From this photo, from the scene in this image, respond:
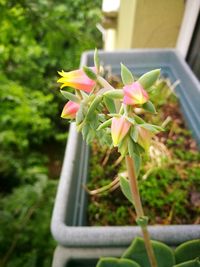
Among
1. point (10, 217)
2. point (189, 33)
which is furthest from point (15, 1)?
point (10, 217)

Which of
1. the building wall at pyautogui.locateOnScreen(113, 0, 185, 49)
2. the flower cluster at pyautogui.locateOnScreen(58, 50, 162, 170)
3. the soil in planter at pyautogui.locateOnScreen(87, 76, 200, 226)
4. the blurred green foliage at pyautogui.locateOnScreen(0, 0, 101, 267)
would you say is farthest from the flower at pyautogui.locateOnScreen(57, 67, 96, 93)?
the building wall at pyautogui.locateOnScreen(113, 0, 185, 49)

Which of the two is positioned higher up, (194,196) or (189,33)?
(189,33)

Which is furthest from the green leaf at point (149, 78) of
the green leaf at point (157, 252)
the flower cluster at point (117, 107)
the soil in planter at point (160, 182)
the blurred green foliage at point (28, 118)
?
the blurred green foliage at point (28, 118)

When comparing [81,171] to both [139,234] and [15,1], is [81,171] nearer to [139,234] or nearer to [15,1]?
[139,234]

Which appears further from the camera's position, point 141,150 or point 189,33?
point 189,33

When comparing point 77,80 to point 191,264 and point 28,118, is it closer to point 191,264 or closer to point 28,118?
point 191,264

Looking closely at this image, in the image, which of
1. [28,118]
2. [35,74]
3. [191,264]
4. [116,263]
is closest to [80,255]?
[116,263]
